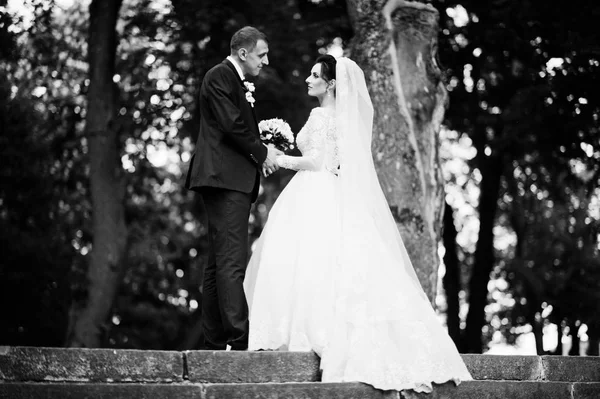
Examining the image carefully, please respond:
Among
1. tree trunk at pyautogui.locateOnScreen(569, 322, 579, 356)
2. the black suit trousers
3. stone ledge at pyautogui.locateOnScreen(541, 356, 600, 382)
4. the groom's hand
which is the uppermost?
the groom's hand

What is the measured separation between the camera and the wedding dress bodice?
713 centimetres

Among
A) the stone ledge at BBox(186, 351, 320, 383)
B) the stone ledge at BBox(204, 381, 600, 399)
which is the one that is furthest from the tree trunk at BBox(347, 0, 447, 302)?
the stone ledge at BBox(186, 351, 320, 383)

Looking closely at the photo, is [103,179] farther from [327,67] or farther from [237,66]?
[237,66]

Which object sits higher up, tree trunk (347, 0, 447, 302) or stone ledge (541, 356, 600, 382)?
tree trunk (347, 0, 447, 302)

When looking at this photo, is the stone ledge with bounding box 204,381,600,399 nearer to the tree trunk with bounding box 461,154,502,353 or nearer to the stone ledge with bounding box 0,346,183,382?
the stone ledge with bounding box 0,346,183,382

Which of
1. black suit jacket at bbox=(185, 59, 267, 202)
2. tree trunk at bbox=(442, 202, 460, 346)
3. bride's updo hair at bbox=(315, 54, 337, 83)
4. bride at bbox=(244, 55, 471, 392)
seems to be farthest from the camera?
tree trunk at bbox=(442, 202, 460, 346)

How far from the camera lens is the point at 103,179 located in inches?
487

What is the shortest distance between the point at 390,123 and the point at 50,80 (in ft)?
23.2

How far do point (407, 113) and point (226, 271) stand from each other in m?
4.20

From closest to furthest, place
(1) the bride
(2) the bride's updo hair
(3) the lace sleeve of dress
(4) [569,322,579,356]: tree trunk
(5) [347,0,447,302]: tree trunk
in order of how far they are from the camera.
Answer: (1) the bride
(3) the lace sleeve of dress
(2) the bride's updo hair
(5) [347,0,447,302]: tree trunk
(4) [569,322,579,356]: tree trunk

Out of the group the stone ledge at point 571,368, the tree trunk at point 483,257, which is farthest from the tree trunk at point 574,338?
the stone ledge at point 571,368

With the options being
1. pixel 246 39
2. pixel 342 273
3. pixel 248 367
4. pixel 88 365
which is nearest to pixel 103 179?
pixel 246 39

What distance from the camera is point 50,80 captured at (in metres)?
15.0

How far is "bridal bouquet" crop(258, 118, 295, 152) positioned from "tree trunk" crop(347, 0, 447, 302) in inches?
114
